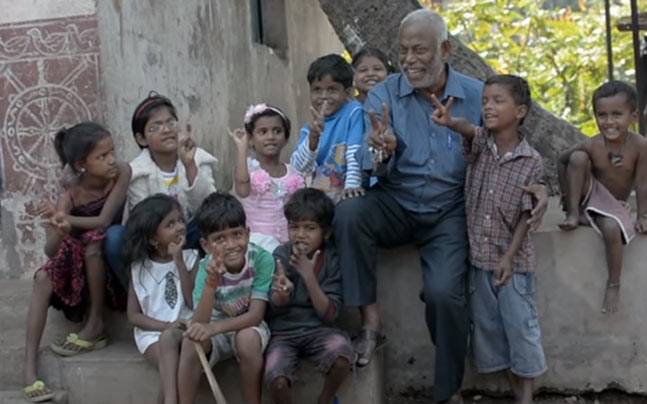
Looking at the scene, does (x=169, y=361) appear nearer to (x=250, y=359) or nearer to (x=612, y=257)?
(x=250, y=359)

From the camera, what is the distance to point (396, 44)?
6.39 meters

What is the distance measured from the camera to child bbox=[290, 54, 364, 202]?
4309 mm

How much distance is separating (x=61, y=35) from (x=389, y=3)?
2.77 m

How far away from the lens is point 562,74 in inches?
581

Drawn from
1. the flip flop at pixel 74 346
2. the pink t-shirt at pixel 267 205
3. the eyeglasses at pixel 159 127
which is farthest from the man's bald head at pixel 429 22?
the flip flop at pixel 74 346

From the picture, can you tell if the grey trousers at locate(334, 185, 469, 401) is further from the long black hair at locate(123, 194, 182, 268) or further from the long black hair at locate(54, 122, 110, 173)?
the long black hair at locate(54, 122, 110, 173)

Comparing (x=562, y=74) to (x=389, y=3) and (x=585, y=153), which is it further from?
(x=585, y=153)

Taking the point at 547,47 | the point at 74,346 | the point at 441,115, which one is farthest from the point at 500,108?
the point at 547,47

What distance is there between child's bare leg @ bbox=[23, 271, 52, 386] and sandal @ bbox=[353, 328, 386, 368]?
143cm

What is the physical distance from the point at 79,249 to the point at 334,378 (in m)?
1.32

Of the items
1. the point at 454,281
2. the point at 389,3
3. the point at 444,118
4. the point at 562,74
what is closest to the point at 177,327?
the point at 454,281

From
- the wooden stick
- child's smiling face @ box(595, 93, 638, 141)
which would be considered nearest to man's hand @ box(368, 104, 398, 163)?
child's smiling face @ box(595, 93, 638, 141)

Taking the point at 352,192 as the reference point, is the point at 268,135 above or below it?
above

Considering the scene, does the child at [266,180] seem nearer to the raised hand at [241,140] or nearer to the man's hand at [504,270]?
the raised hand at [241,140]
